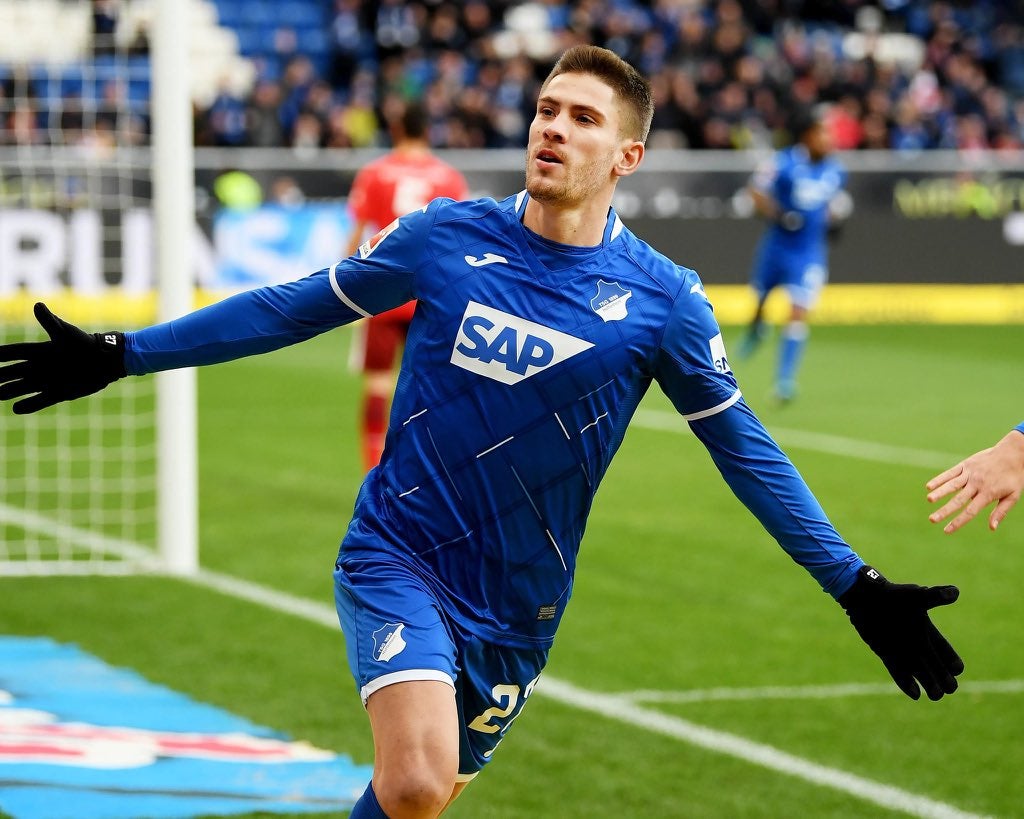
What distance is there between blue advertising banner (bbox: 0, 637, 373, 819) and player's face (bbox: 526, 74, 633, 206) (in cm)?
230

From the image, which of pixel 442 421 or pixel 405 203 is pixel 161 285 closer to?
pixel 405 203

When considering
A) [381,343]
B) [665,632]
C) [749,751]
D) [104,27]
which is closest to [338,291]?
[749,751]

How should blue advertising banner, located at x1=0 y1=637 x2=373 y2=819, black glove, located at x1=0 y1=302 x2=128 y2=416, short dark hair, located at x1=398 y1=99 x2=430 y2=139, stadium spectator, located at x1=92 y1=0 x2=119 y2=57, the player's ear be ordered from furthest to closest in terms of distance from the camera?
short dark hair, located at x1=398 y1=99 x2=430 y2=139, stadium spectator, located at x1=92 y1=0 x2=119 y2=57, blue advertising banner, located at x1=0 y1=637 x2=373 y2=819, the player's ear, black glove, located at x1=0 y1=302 x2=128 y2=416

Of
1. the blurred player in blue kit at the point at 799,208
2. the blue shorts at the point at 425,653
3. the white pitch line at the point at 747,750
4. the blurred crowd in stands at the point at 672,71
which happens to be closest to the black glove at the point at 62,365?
the blue shorts at the point at 425,653

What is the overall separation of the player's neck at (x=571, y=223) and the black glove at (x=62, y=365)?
3.42ft

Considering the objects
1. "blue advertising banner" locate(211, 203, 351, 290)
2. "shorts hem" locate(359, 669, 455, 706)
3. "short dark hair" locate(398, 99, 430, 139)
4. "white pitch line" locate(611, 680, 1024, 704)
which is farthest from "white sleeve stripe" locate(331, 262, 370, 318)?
"blue advertising banner" locate(211, 203, 351, 290)

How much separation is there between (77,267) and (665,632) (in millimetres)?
11978

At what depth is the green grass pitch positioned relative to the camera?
19.4ft

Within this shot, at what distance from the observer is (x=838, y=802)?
5.67 meters

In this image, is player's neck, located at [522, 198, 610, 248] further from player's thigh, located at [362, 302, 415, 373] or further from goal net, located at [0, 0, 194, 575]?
player's thigh, located at [362, 302, 415, 373]

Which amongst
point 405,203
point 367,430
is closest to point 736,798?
point 367,430

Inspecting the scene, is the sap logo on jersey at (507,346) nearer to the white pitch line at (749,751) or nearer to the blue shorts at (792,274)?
the white pitch line at (749,751)

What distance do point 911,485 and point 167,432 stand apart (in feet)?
18.0

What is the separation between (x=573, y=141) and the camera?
163 inches
